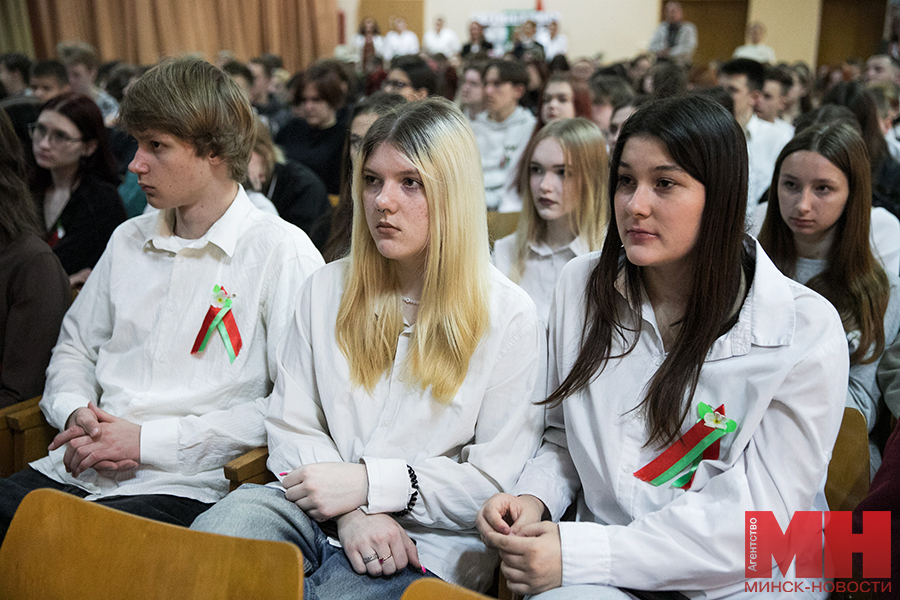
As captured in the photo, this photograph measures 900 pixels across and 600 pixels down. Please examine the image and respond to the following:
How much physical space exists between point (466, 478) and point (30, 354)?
128 cm

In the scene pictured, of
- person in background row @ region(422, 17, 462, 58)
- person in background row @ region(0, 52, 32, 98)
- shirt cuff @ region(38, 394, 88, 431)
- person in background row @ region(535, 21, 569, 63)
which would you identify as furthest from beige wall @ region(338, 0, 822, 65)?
shirt cuff @ region(38, 394, 88, 431)

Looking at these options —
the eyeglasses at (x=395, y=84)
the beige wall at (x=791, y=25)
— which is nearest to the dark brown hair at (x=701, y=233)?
the eyeglasses at (x=395, y=84)

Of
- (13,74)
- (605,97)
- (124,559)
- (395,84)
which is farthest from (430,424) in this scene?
(13,74)

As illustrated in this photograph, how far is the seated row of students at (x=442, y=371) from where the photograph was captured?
1.24 meters

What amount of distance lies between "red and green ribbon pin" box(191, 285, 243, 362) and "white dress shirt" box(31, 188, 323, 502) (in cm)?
1

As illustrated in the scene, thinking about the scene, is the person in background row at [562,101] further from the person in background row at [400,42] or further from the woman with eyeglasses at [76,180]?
the person in background row at [400,42]

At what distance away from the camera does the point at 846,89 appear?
13.5ft

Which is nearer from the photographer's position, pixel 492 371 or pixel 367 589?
pixel 367 589

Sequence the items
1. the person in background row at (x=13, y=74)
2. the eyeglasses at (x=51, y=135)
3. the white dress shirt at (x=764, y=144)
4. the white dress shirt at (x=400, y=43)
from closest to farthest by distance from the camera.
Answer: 1. the eyeglasses at (x=51, y=135)
2. the white dress shirt at (x=764, y=144)
3. the person in background row at (x=13, y=74)
4. the white dress shirt at (x=400, y=43)

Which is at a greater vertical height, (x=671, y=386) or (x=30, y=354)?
(x=671, y=386)

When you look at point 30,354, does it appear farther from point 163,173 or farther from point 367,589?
point 367,589

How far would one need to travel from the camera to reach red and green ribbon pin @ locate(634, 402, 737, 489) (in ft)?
4.18

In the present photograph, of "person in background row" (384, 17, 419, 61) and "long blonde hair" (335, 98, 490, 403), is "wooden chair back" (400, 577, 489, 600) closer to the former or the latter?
"long blonde hair" (335, 98, 490, 403)

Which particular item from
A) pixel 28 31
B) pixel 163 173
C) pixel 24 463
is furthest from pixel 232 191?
pixel 28 31
